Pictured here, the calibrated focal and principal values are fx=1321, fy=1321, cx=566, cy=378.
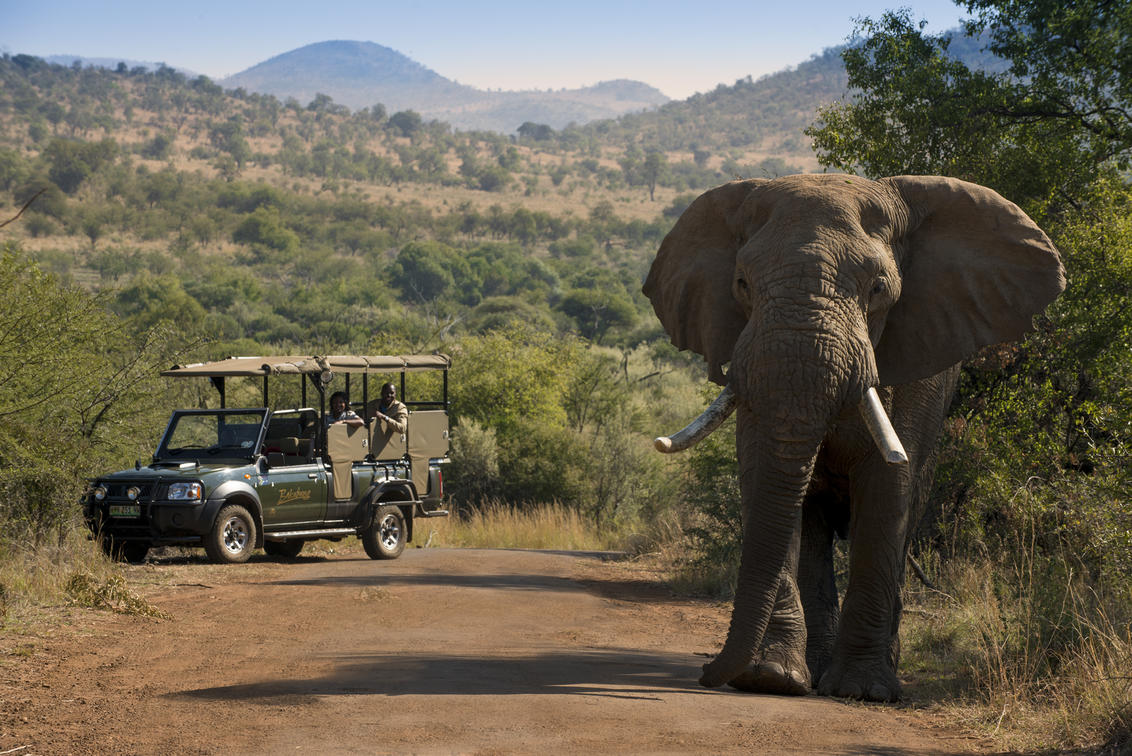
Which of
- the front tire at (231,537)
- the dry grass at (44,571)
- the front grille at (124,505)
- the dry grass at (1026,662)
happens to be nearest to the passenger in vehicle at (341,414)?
the front tire at (231,537)

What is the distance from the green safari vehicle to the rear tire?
1cm

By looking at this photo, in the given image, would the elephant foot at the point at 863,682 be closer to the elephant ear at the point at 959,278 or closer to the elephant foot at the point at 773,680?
the elephant foot at the point at 773,680

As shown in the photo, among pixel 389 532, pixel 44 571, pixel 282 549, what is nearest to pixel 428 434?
pixel 389 532

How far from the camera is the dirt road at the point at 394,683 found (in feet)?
21.0

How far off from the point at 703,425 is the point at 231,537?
9791 millimetres

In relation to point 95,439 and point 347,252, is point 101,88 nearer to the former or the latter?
point 347,252

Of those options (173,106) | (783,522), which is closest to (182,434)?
(783,522)

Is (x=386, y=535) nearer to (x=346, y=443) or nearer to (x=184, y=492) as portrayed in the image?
(x=346, y=443)

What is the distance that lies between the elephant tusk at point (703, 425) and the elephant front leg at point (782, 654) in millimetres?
1021

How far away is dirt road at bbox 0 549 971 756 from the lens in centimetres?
641

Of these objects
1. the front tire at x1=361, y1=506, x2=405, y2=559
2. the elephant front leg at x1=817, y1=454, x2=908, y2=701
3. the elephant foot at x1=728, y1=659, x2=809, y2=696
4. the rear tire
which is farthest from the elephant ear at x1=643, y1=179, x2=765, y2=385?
the rear tire

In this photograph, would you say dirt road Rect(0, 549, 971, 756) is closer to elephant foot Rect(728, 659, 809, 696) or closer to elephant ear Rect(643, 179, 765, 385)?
elephant foot Rect(728, 659, 809, 696)

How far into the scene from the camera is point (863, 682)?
26.7 feet

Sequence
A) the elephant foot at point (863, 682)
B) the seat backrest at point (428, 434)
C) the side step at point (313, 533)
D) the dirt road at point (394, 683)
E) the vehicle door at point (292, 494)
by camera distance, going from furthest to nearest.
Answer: the seat backrest at point (428, 434), the side step at point (313, 533), the vehicle door at point (292, 494), the elephant foot at point (863, 682), the dirt road at point (394, 683)
